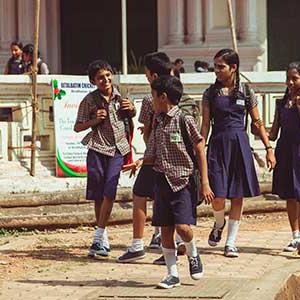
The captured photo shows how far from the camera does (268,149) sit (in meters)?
10.0

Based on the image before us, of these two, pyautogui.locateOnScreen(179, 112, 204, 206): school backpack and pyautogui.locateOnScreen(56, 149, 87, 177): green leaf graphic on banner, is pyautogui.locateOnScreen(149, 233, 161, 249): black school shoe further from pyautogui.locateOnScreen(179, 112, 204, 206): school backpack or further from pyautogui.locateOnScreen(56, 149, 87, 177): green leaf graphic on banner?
pyautogui.locateOnScreen(56, 149, 87, 177): green leaf graphic on banner

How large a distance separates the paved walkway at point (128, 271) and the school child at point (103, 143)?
470 mm

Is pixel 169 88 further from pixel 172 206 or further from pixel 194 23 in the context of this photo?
pixel 194 23

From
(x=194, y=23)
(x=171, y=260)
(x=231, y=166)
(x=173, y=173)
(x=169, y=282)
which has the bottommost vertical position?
(x=169, y=282)

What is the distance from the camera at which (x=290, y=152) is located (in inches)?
405

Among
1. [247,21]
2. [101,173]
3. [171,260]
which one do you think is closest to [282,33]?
[247,21]

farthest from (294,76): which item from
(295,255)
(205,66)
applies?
(205,66)

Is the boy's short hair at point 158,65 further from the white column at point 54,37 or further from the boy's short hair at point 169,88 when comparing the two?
the white column at point 54,37

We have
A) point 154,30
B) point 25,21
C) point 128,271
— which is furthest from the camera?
point 154,30

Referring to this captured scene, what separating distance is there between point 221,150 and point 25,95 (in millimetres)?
5155

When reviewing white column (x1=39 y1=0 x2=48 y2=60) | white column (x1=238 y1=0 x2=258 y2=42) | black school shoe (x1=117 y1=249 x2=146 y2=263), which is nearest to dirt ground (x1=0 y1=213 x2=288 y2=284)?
black school shoe (x1=117 y1=249 x2=146 y2=263)

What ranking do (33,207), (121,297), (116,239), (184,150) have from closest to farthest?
1. (121,297)
2. (184,150)
3. (116,239)
4. (33,207)

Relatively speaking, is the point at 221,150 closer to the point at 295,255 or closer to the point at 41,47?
the point at 295,255

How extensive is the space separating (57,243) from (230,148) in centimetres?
→ 215
